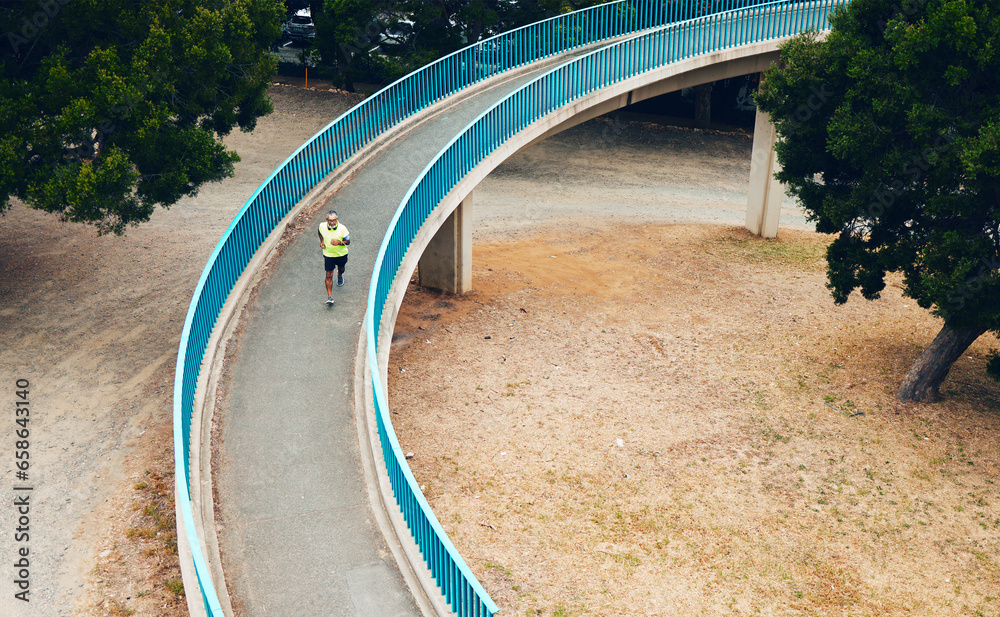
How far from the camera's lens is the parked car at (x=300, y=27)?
1480 inches

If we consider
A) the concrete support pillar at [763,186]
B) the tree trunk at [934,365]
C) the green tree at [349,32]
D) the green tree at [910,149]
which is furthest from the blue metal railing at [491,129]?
the green tree at [349,32]

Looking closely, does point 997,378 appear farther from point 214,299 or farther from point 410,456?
point 214,299

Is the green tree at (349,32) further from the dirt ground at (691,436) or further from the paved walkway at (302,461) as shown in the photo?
the paved walkway at (302,461)

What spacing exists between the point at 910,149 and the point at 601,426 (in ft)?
23.1

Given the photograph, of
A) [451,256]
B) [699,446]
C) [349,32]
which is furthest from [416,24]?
[699,446]

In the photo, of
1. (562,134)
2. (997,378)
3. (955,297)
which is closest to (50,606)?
(955,297)

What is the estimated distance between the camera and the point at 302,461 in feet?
35.4

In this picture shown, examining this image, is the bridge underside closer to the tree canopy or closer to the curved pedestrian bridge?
the curved pedestrian bridge

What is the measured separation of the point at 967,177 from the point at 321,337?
10312mm

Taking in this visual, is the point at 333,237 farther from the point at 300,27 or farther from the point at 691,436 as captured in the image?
the point at 300,27

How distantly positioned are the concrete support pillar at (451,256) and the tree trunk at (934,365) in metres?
9.93

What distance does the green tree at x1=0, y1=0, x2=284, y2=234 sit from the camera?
1491 centimetres

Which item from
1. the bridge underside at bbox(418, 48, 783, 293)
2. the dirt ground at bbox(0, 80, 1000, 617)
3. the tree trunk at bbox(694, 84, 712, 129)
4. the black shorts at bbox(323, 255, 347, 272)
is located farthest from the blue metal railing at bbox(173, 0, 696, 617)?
the tree trunk at bbox(694, 84, 712, 129)

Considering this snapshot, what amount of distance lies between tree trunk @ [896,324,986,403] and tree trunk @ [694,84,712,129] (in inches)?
804
